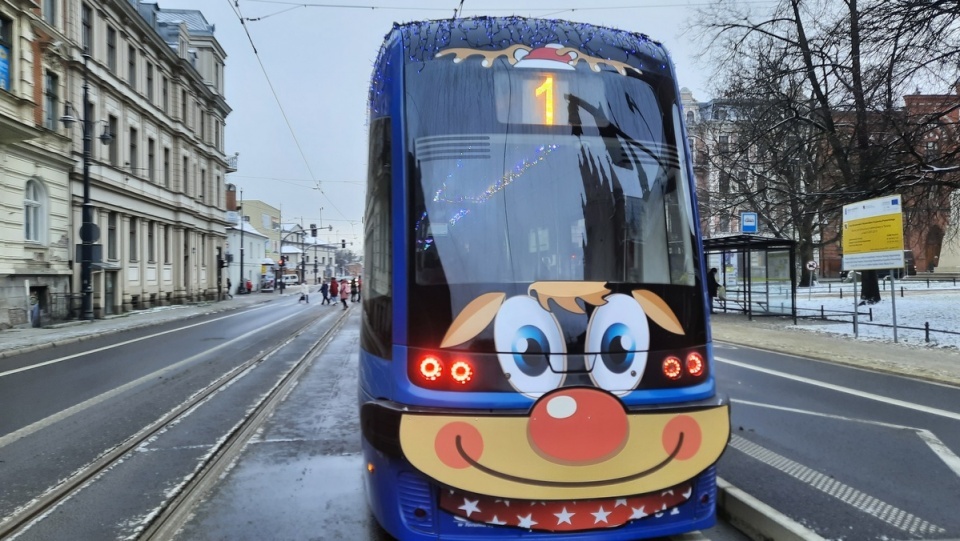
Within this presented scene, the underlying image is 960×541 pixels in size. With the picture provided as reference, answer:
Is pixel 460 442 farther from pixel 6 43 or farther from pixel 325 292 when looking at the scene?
pixel 325 292

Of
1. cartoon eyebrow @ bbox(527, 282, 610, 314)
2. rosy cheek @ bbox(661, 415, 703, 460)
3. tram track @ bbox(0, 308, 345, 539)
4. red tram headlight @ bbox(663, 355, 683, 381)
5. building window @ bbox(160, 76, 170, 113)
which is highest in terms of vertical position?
building window @ bbox(160, 76, 170, 113)

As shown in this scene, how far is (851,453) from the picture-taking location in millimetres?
5539

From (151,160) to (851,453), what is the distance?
3526 centimetres

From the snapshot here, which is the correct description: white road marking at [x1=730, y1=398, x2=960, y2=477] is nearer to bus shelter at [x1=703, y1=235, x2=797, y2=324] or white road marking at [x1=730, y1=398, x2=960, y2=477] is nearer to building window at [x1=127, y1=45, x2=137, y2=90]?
bus shelter at [x1=703, y1=235, x2=797, y2=324]

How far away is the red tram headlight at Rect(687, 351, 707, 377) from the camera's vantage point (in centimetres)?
323

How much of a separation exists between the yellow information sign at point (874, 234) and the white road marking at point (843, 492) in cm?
1064

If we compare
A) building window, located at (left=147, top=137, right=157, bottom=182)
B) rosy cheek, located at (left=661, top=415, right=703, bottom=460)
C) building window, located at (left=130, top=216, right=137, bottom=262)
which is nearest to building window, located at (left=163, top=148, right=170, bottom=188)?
building window, located at (left=147, top=137, right=157, bottom=182)

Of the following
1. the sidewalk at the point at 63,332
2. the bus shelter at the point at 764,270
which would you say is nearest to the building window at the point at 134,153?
the sidewalk at the point at 63,332

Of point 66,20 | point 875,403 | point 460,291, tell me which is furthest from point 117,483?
point 66,20

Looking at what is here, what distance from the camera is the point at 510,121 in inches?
131

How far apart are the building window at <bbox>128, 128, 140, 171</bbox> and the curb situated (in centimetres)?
3236

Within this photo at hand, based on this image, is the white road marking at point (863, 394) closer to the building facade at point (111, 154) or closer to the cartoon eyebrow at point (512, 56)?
the cartoon eyebrow at point (512, 56)

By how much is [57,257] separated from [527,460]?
24462mm

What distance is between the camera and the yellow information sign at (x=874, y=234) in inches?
541
